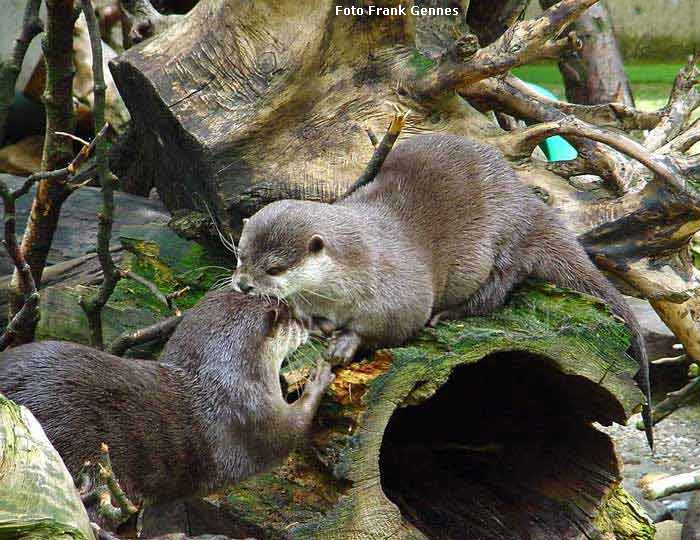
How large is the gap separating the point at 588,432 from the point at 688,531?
85 centimetres

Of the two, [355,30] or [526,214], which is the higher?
[355,30]

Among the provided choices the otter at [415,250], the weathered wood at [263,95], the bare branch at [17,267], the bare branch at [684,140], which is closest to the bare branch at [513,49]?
the weathered wood at [263,95]

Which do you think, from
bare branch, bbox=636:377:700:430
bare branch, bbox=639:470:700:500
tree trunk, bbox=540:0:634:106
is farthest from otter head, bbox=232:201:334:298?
tree trunk, bbox=540:0:634:106

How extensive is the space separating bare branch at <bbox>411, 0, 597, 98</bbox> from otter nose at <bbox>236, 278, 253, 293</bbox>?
44.9 inches

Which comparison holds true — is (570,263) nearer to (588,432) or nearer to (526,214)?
(526,214)

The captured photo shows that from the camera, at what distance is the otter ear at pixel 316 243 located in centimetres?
252

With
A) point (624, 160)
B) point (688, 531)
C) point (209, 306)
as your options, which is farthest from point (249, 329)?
point (688, 531)

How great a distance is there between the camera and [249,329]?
2545mm

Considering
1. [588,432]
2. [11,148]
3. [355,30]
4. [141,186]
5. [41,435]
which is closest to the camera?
[41,435]

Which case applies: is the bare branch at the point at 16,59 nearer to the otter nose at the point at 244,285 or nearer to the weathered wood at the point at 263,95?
the weathered wood at the point at 263,95

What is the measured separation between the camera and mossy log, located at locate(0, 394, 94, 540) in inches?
54.2

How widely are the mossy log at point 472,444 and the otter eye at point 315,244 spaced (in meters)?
0.32

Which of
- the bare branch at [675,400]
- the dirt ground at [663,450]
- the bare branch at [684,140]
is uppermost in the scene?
the bare branch at [684,140]

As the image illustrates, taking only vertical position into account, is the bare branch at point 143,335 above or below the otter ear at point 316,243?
below
